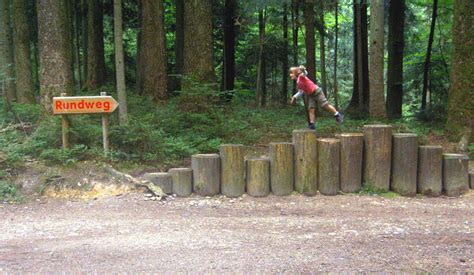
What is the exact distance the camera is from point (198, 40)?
11.5 metres

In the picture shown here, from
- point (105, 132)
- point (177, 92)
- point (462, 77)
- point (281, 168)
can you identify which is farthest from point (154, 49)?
point (462, 77)

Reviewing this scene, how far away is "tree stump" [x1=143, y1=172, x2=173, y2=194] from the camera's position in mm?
7504

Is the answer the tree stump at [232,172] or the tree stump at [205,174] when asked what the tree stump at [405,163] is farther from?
the tree stump at [205,174]

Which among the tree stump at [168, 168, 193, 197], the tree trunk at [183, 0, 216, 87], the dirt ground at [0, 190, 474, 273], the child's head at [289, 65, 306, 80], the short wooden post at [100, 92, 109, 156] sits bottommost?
the dirt ground at [0, 190, 474, 273]

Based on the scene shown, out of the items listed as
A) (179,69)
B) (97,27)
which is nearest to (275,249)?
(179,69)

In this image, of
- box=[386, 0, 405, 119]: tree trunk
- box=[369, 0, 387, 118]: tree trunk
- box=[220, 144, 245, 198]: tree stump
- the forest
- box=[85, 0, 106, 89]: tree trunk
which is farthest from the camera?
box=[85, 0, 106, 89]: tree trunk

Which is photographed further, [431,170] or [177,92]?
[177,92]

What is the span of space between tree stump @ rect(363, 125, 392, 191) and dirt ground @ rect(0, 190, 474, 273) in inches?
15.6

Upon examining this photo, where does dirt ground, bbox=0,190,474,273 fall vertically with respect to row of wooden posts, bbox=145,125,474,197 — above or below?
below

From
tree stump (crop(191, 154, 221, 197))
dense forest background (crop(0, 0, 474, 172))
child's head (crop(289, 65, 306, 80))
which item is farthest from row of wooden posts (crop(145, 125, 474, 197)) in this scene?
child's head (crop(289, 65, 306, 80))

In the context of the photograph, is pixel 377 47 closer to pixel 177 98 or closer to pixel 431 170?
pixel 431 170

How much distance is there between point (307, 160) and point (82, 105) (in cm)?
425

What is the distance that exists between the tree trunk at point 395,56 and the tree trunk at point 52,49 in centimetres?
1294

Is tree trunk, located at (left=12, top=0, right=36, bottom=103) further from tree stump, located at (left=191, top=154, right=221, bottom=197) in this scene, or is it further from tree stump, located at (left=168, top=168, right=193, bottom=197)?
tree stump, located at (left=191, top=154, right=221, bottom=197)
